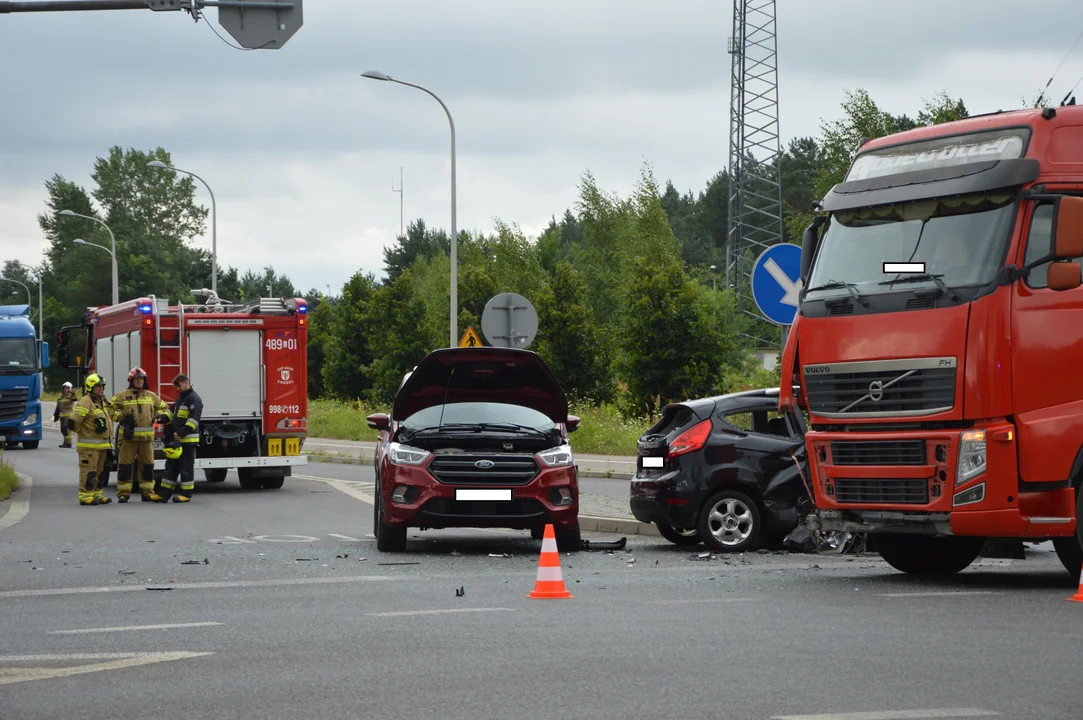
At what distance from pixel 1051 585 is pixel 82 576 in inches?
305

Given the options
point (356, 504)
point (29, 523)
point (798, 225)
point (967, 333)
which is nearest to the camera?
point (967, 333)

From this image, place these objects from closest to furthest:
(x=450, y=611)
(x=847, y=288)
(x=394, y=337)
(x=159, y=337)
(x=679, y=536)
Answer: (x=450, y=611)
(x=847, y=288)
(x=679, y=536)
(x=159, y=337)
(x=394, y=337)

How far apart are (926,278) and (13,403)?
36371mm

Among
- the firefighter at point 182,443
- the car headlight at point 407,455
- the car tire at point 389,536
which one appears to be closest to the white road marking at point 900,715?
the car headlight at point 407,455

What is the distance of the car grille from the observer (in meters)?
14.2

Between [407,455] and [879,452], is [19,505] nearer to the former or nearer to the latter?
[407,455]

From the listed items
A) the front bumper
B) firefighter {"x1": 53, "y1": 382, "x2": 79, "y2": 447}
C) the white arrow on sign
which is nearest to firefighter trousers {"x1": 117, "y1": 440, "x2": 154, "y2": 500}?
the front bumper

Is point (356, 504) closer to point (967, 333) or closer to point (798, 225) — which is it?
point (967, 333)

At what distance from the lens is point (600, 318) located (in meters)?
69.2

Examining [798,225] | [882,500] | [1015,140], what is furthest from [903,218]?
[798,225]

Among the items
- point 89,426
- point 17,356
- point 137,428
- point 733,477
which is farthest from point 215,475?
point 17,356

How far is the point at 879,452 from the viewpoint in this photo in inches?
435

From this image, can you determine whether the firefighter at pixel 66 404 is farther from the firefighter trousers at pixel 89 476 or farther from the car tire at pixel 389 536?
the car tire at pixel 389 536

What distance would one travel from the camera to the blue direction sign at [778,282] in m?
14.1
